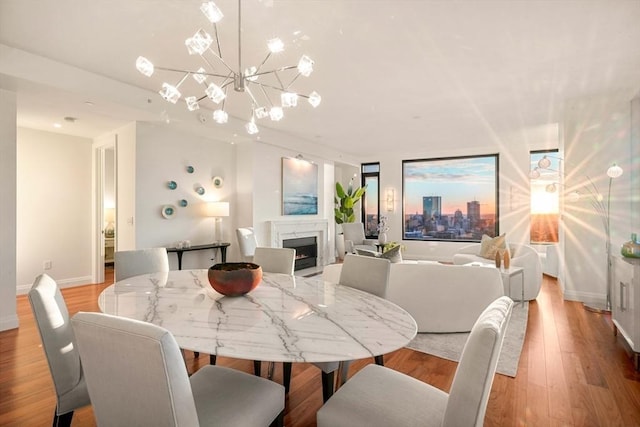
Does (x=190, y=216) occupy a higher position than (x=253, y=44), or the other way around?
(x=253, y=44)

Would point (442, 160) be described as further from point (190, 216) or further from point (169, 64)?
point (169, 64)

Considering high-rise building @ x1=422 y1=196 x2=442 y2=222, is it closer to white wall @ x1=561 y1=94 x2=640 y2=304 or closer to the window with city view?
the window with city view

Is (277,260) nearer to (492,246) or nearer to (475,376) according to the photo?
(475,376)

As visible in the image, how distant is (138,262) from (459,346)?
274 centimetres

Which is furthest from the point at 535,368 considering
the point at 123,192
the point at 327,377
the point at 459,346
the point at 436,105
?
the point at 123,192

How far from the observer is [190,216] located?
494 cm

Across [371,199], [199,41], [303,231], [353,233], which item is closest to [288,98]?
[199,41]

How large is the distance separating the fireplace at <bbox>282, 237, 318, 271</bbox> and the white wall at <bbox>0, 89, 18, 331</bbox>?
3723mm

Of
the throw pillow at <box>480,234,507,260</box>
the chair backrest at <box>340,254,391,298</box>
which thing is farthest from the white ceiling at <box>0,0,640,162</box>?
the throw pillow at <box>480,234,507,260</box>

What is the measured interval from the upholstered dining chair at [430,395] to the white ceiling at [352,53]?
7.06 ft

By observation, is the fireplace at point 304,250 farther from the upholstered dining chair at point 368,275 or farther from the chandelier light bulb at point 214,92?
the chandelier light bulb at point 214,92

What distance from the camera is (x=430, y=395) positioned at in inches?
49.8

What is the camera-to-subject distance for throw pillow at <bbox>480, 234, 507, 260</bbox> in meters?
4.68

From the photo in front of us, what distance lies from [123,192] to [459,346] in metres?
4.50
